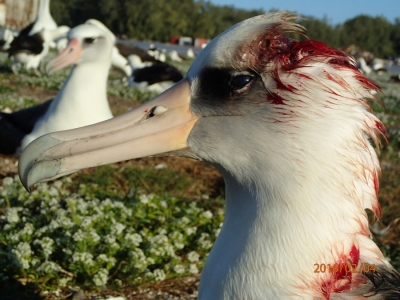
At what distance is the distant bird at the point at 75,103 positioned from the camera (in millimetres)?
5277

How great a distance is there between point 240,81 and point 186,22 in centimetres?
6422

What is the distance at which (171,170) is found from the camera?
16.9ft

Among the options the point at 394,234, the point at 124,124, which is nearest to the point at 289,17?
the point at 124,124

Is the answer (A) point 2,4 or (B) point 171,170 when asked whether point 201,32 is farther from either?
(B) point 171,170

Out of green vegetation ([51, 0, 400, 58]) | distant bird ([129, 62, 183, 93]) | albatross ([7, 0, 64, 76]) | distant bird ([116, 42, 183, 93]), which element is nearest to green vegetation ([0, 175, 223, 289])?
distant bird ([116, 42, 183, 93])

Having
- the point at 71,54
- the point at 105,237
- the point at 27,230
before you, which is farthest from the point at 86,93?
the point at 105,237

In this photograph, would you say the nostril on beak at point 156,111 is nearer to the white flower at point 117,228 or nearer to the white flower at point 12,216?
the white flower at point 117,228

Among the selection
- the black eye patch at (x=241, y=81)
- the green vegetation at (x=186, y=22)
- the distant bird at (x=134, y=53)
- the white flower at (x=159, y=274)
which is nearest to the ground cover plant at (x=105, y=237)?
the white flower at (x=159, y=274)

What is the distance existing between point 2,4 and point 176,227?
1224 inches

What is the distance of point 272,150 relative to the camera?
1637 millimetres

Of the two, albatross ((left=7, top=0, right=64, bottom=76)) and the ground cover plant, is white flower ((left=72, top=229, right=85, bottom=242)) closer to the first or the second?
the ground cover plant

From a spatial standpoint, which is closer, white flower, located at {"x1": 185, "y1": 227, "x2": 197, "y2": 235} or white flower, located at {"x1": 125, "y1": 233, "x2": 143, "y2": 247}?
white flower, located at {"x1": 125, "y1": 233, "x2": 143, "y2": 247}
